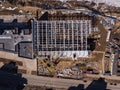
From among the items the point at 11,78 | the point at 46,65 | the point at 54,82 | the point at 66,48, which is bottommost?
the point at 54,82

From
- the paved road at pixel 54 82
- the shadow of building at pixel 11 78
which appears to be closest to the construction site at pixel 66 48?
the paved road at pixel 54 82

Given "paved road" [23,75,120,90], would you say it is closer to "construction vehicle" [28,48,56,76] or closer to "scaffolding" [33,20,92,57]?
"construction vehicle" [28,48,56,76]

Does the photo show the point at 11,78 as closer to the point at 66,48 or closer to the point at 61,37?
the point at 66,48

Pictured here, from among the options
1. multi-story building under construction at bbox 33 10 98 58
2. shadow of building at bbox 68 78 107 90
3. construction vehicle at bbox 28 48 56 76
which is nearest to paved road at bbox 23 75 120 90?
shadow of building at bbox 68 78 107 90

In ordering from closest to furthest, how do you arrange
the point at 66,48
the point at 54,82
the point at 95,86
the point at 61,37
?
the point at 95,86, the point at 54,82, the point at 66,48, the point at 61,37

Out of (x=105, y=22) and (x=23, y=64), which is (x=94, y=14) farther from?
(x=23, y=64)

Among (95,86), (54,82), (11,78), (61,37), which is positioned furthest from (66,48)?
(11,78)
